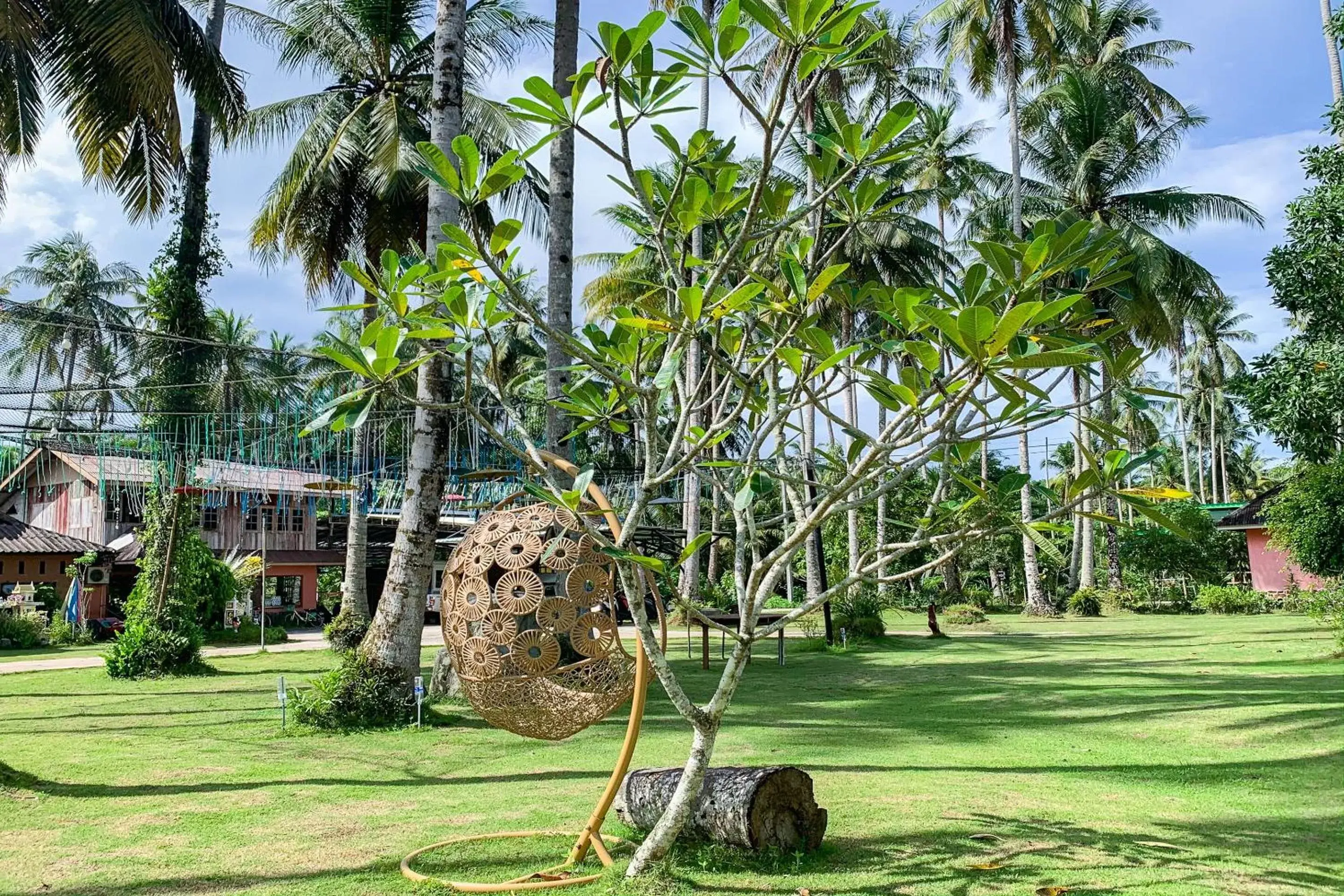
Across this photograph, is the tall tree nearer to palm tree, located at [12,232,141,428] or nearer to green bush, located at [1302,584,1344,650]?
green bush, located at [1302,584,1344,650]

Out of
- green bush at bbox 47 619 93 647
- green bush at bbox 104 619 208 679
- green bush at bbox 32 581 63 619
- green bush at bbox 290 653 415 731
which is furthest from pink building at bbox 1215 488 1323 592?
green bush at bbox 32 581 63 619

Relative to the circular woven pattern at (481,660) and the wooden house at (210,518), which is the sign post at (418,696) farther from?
the wooden house at (210,518)

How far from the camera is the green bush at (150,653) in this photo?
13.6 m

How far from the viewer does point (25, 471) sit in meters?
28.2

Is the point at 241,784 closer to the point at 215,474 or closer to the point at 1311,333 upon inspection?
the point at 1311,333

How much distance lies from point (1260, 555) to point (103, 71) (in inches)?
1209

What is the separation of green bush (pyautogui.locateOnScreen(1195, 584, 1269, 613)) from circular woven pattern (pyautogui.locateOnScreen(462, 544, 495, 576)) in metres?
24.9

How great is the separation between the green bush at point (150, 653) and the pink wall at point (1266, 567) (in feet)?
87.6

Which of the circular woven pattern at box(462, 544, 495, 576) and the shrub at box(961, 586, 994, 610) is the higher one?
the circular woven pattern at box(462, 544, 495, 576)

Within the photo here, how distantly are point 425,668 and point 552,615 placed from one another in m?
9.37

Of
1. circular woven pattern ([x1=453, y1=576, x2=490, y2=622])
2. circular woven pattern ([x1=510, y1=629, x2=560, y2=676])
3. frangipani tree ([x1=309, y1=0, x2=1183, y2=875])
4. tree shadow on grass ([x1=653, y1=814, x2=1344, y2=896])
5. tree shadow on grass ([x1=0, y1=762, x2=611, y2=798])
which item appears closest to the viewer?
frangipani tree ([x1=309, y1=0, x2=1183, y2=875])

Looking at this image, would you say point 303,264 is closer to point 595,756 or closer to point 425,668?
point 425,668

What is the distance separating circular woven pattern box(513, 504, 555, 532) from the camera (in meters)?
5.68

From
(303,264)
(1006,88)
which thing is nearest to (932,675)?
(303,264)
